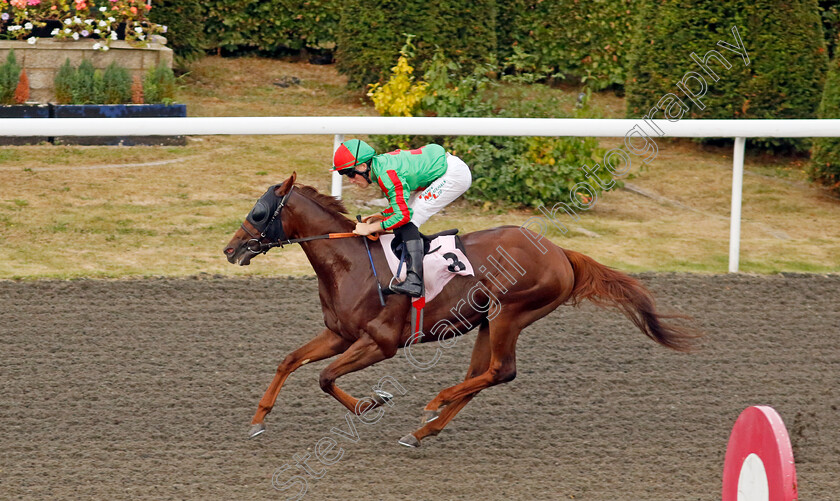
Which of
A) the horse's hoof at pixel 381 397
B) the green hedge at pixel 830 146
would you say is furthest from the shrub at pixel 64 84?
the green hedge at pixel 830 146

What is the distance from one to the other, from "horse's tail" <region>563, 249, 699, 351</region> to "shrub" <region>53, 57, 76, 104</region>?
239 inches

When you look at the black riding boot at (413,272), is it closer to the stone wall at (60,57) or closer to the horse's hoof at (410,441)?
the horse's hoof at (410,441)

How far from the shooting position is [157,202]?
25.3 ft

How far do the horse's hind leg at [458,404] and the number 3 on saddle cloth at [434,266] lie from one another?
13.4 inches

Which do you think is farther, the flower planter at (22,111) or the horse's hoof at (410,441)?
the flower planter at (22,111)

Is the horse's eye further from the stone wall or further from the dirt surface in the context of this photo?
the stone wall

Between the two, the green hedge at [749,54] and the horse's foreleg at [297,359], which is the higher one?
the green hedge at [749,54]

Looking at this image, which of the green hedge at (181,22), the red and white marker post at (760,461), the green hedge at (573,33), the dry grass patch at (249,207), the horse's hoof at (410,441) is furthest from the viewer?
the green hedge at (573,33)

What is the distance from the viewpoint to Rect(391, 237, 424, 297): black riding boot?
4.02 m

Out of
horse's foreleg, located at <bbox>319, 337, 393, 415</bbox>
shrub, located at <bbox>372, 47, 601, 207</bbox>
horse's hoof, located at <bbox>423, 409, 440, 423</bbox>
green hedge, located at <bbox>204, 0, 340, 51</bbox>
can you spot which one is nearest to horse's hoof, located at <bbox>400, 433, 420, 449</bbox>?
horse's hoof, located at <bbox>423, 409, 440, 423</bbox>

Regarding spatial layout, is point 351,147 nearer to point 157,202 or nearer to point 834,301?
point 834,301

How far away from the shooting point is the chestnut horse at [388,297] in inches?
159

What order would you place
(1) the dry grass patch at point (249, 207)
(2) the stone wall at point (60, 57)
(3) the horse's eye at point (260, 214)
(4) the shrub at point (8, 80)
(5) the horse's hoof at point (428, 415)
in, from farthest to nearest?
(2) the stone wall at point (60, 57)
(4) the shrub at point (8, 80)
(1) the dry grass patch at point (249, 207)
(5) the horse's hoof at point (428, 415)
(3) the horse's eye at point (260, 214)

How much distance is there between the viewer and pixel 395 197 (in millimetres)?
4016
